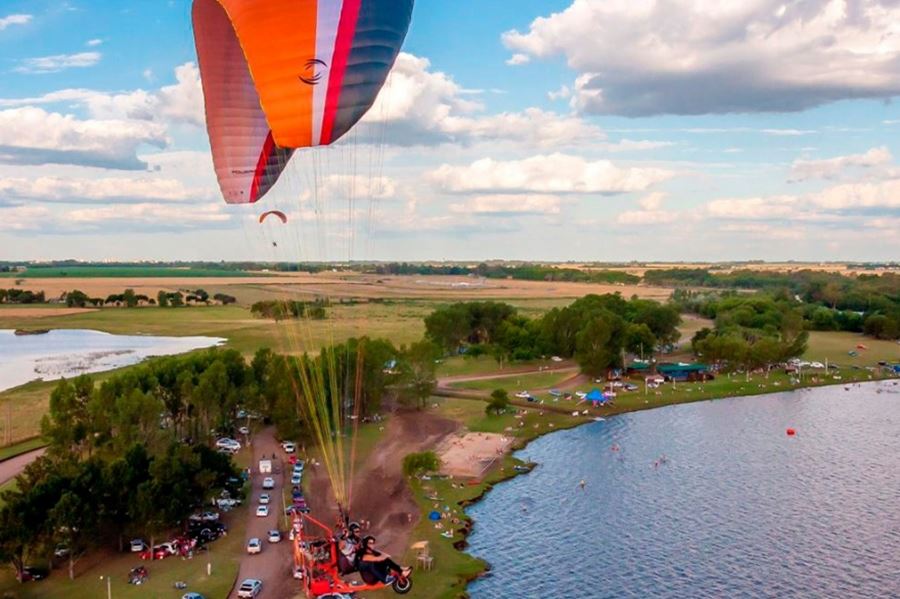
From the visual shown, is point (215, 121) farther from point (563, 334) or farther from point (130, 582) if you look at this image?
point (563, 334)

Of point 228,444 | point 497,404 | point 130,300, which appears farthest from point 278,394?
point 130,300

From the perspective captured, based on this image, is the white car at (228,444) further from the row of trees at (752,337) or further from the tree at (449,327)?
A: the row of trees at (752,337)

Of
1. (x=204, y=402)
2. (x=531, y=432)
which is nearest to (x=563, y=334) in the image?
(x=531, y=432)

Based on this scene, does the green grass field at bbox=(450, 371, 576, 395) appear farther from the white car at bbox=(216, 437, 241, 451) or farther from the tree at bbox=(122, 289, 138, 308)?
the tree at bbox=(122, 289, 138, 308)

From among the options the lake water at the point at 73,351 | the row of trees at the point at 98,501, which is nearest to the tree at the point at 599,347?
the lake water at the point at 73,351

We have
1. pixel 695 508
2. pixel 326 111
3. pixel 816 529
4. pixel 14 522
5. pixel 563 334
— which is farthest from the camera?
pixel 563 334

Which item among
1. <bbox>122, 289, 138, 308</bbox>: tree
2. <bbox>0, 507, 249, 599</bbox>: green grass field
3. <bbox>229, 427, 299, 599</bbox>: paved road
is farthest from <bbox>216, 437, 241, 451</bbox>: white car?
<bbox>122, 289, 138, 308</bbox>: tree

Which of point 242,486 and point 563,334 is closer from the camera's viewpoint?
point 242,486
